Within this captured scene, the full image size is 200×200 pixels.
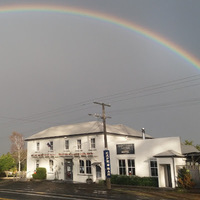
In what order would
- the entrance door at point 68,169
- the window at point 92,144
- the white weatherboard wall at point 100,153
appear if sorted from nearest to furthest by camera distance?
the white weatherboard wall at point 100,153, the window at point 92,144, the entrance door at point 68,169

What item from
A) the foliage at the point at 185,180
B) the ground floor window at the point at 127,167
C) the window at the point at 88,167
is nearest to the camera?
the foliage at the point at 185,180

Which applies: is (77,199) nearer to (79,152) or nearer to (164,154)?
(164,154)

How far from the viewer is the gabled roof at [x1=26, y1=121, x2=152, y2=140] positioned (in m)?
36.9

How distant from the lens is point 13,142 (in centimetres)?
6725

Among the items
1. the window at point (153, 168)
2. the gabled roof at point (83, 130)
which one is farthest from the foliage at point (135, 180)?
the gabled roof at point (83, 130)

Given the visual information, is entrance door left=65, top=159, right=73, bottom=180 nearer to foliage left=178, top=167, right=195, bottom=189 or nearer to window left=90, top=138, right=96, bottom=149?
window left=90, top=138, right=96, bottom=149

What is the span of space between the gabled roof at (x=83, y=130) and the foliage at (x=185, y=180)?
1285cm

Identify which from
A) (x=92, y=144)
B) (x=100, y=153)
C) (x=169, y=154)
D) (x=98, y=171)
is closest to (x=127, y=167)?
(x=100, y=153)

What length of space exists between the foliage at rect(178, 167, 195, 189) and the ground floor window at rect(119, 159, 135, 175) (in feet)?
23.1

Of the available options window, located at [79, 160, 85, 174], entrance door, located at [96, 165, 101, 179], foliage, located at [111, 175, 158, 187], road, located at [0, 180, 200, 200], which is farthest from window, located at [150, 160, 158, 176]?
window, located at [79, 160, 85, 174]

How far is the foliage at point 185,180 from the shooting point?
81.0 ft

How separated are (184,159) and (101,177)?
477 inches

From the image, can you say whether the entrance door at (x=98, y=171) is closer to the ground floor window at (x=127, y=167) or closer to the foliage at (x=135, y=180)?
the foliage at (x=135, y=180)

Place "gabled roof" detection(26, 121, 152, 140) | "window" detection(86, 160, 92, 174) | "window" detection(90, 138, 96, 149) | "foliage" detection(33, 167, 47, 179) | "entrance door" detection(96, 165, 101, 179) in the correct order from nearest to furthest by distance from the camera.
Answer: "entrance door" detection(96, 165, 101, 179)
"window" detection(86, 160, 92, 174)
"window" detection(90, 138, 96, 149)
"gabled roof" detection(26, 121, 152, 140)
"foliage" detection(33, 167, 47, 179)
